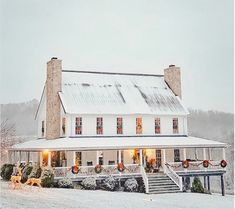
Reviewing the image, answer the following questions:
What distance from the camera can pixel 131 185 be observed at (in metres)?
11.3

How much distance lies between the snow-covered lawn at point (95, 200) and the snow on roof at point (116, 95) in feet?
12.2

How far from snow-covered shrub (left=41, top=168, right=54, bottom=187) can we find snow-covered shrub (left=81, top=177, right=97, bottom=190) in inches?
37.4

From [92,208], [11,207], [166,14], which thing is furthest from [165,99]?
[11,207]

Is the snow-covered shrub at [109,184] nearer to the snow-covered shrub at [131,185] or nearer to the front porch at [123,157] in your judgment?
the front porch at [123,157]

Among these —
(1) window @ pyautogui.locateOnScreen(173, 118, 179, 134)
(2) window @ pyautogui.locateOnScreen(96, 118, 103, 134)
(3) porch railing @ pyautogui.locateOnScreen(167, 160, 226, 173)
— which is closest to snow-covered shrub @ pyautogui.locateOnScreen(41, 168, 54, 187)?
(2) window @ pyautogui.locateOnScreen(96, 118, 103, 134)

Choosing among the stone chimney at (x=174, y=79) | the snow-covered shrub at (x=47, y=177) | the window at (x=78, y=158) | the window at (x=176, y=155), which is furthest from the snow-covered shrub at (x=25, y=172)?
the stone chimney at (x=174, y=79)

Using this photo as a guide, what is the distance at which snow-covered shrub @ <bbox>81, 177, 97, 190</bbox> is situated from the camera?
10.9 meters

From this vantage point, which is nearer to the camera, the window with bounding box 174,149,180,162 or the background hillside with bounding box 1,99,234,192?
the background hillside with bounding box 1,99,234,192

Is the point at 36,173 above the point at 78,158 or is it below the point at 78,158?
below

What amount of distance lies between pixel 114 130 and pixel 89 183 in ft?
8.81

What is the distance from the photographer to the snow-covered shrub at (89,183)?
10.9 metres

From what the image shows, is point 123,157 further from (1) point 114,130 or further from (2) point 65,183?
(2) point 65,183

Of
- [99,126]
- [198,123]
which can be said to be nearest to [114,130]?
[99,126]

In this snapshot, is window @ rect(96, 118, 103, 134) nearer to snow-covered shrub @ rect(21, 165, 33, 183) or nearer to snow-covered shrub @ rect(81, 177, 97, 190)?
snow-covered shrub @ rect(81, 177, 97, 190)
